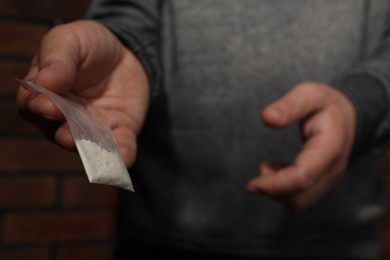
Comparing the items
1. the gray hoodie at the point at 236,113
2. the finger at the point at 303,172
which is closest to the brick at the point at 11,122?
the gray hoodie at the point at 236,113

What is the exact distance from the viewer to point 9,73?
1196 mm

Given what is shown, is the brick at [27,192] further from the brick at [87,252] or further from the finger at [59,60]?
the finger at [59,60]

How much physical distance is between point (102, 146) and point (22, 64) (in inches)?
34.3

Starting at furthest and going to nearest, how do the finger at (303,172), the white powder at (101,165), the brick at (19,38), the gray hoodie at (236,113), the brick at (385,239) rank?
the brick at (385,239), the brick at (19,38), the gray hoodie at (236,113), the finger at (303,172), the white powder at (101,165)

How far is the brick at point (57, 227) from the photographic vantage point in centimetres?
122

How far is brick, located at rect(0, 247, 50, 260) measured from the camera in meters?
1.21

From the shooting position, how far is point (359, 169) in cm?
80

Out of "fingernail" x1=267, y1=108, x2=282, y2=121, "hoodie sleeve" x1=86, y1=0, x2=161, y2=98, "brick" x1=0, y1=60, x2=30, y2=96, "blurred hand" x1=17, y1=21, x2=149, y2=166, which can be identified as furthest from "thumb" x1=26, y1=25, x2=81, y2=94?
"brick" x1=0, y1=60, x2=30, y2=96

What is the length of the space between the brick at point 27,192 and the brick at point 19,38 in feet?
1.00

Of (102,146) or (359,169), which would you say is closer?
(102,146)

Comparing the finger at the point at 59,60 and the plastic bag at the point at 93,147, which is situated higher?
the finger at the point at 59,60

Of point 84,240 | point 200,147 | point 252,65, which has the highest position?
point 252,65

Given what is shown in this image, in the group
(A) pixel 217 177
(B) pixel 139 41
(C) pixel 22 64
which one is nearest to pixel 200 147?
(A) pixel 217 177

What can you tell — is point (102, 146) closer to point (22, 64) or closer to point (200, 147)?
point (200, 147)
